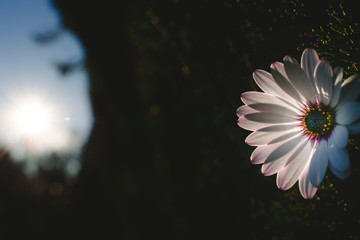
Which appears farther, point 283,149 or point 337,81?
point 283,149

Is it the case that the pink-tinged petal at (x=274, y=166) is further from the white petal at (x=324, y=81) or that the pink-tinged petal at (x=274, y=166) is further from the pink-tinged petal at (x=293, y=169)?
the white petal at (x=324, y=81)

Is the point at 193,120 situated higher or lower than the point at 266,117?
higher

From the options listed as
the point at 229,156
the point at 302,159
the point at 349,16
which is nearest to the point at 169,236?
the point at 229,156

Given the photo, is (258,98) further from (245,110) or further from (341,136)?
(341,136)

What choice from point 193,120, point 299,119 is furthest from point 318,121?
point 193,120

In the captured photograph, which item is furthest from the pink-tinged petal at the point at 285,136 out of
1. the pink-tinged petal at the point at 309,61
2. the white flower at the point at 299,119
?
the pink-tinged petal at the point at 309,61

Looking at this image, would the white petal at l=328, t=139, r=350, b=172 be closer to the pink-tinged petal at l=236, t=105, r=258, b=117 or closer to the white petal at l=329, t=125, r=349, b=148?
the white petal at l=329, t=125, r=349, b=148

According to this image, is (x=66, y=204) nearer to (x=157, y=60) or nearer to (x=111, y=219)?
(x=111, y=219)
